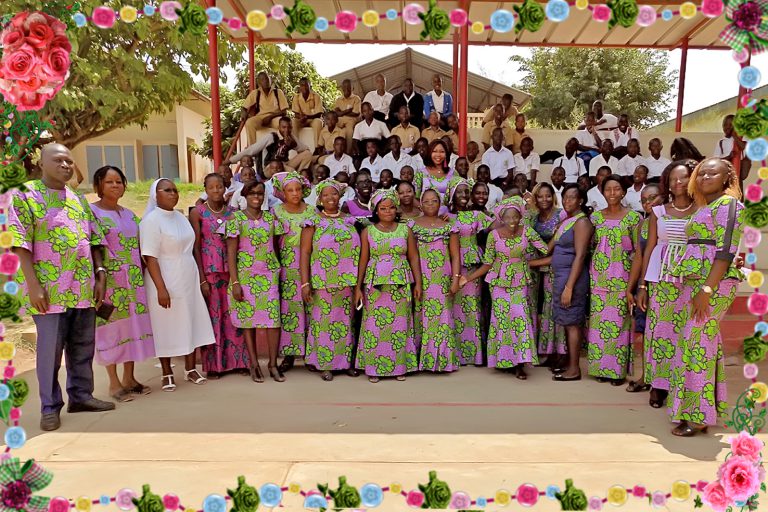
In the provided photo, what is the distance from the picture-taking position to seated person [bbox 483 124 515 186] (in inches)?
337

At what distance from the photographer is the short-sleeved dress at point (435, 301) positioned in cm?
538

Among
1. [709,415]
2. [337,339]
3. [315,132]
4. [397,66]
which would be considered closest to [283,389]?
[337,339]

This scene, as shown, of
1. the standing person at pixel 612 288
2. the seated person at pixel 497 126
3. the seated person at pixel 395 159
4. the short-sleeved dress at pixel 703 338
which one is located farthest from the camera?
the seated person at pixel 497 126

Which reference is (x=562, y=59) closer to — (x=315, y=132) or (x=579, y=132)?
(x=579, y=132)

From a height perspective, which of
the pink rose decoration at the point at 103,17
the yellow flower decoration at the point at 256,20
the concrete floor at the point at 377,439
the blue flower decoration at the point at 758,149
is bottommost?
the concrete floor at the point at 377,439

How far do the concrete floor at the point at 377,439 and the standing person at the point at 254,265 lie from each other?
62cm

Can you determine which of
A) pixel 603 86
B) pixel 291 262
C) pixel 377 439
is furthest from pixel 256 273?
pixel 603 86

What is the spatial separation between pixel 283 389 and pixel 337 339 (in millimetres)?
692

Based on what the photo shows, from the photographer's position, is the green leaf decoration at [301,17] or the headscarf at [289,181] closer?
the green leaf decoration at [301,17]

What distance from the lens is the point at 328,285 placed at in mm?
5285

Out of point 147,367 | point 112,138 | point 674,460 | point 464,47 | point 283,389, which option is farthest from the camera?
point 112,138

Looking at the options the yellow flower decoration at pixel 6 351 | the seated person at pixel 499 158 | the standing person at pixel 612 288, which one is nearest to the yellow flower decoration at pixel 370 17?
the yellow flower decoration at pixel 6 351

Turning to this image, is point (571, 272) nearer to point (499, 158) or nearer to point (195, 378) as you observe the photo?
point (195, 378)

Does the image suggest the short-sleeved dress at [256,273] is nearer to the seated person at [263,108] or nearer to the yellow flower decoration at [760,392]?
the yellow flower decoration at [760,392]
